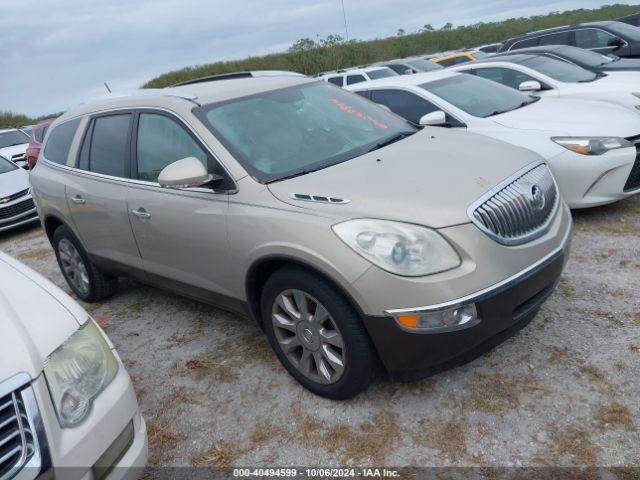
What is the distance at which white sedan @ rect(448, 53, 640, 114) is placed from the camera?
685cm

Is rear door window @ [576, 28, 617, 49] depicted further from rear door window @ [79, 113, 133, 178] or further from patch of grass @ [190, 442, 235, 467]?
patch of grass @ [190, 442, 235, 467]

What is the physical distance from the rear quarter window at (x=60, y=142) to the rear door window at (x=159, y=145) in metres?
1.13

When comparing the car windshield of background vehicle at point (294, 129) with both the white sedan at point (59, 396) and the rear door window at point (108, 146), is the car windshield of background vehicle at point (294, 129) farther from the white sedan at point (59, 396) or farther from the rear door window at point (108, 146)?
the white sedan at point (59, 396)

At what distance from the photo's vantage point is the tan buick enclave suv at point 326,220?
8.15ft

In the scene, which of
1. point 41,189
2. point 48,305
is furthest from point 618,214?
point 41,189

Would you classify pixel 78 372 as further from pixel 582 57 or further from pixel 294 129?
pixel 582 57

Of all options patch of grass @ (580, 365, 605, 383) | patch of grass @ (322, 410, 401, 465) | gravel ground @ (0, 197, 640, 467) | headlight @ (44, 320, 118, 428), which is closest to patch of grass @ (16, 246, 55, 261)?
gravel ground @ (0, 197, 640, 467)

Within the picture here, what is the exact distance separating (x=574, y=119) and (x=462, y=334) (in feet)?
11.8

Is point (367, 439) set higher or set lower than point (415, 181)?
lower

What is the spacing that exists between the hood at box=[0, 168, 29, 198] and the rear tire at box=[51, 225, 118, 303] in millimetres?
4591

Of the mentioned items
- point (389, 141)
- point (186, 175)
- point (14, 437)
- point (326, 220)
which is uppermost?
point (186, 175)

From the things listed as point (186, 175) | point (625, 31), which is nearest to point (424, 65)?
point (625, 31)

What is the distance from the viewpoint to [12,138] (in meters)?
14.6

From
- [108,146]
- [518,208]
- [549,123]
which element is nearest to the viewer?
[518,208]
